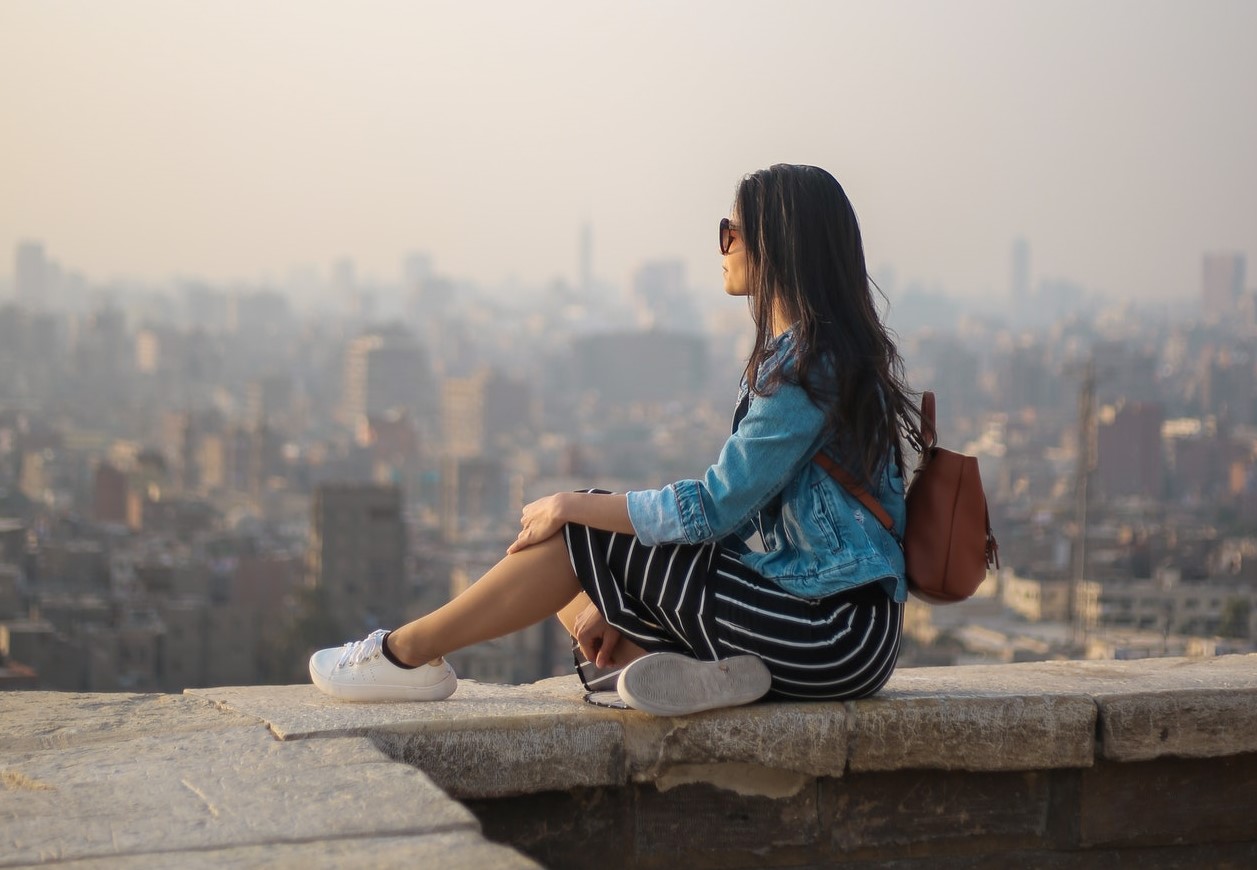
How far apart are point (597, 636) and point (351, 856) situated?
26.5 inches

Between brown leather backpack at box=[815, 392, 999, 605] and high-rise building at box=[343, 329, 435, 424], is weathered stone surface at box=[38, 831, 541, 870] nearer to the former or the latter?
brown leather backpack at box=[815, 392, 999, 605]

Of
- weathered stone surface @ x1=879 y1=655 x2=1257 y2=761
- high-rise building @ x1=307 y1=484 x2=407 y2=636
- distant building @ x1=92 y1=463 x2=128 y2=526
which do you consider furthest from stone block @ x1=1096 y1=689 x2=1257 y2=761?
distant building @ x1=92 y1=463 x2=128 y2=526

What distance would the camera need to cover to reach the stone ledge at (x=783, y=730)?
5.50 feet

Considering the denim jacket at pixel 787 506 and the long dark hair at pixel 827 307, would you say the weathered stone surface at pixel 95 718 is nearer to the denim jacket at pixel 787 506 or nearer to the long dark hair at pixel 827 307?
the denim jacket at pixel 787 506

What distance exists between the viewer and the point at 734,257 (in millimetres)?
1874

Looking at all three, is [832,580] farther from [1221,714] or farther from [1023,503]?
[1023,503]

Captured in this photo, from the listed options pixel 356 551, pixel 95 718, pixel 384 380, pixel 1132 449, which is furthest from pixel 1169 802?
pixel 384 380

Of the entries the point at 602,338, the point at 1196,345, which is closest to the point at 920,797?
the point at 1196,345

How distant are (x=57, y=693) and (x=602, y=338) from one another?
7547 cm

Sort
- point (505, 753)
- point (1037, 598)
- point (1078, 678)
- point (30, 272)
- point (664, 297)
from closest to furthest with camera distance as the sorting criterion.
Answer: point (505, 753)
point (1078, 678)
point (1037, 598)
point (30, 272)
point (664, 297)

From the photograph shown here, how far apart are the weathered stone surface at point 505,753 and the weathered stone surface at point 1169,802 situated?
0.64 meters

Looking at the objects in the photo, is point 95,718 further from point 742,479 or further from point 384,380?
point 384,380

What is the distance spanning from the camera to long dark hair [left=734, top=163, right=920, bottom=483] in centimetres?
174

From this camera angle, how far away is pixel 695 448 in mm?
55406
